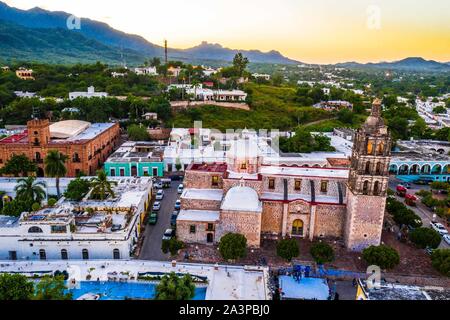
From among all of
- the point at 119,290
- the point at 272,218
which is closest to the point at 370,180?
the point at 272,218

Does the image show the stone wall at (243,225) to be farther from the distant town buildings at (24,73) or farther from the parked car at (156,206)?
the distant town buildings at (24,73)

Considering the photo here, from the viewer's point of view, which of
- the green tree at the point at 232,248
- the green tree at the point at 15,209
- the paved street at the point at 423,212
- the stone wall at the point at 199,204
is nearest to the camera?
the green tree at the point at 232,248

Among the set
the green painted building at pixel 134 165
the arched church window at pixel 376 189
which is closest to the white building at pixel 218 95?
the green painted building at pixel 134 165

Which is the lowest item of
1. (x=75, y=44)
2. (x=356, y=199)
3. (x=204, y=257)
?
(x=204, y=257)
